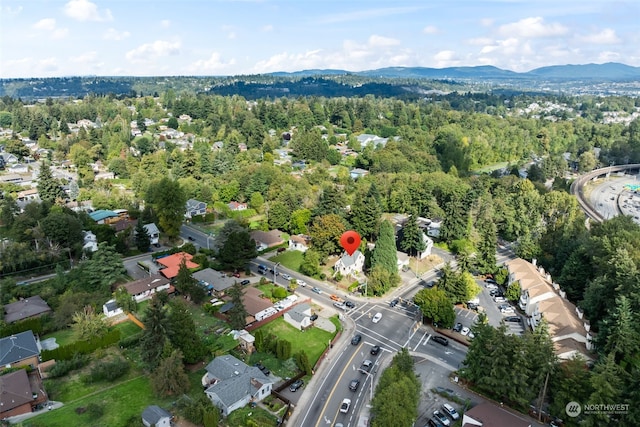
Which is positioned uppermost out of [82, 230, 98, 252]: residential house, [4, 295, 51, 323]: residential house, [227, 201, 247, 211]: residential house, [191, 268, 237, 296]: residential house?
[82, 230, 98, 252]: residential house

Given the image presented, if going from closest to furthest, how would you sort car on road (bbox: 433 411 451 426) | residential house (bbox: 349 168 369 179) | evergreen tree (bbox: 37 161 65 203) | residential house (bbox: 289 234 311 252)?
car on road (bbox: 433 411 451 426)
residential house (bbox: 289 234 311 252)
evergreen tree (bbox: 37 161 65 203)
residential house (bbox: 349 168 369 179)

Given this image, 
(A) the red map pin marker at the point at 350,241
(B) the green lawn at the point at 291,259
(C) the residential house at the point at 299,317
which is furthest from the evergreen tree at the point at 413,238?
(C) the residential house at the point at 299,317

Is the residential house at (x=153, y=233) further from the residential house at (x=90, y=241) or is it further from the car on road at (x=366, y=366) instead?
the car on road at (x=366, y=366)

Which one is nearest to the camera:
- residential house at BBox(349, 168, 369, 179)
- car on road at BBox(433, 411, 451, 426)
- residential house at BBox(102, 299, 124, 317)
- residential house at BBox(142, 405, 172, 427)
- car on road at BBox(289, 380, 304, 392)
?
residential house at BBox(142, 405, 172, 427)

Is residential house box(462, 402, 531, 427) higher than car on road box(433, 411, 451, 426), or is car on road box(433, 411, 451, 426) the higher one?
residential house box(462, 402, 531, 427)

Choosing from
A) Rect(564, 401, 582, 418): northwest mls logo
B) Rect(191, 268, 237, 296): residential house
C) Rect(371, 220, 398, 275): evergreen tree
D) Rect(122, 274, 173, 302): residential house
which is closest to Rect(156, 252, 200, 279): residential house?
Rect(122, 274, 173, 302): residential house

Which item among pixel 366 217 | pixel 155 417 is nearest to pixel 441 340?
pixel 366 217

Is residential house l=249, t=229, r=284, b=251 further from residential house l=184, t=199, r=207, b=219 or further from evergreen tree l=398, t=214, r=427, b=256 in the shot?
evergreen tree l=398, t=214, r=427, b=256
